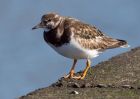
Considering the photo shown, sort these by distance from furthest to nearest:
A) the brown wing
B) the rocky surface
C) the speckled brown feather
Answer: the brown wing → the speckled brown feather → the rocky surface

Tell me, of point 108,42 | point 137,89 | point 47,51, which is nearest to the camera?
point 137,89

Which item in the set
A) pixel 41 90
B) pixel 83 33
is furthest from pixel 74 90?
pixel 83 33

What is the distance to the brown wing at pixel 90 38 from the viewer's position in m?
12.6

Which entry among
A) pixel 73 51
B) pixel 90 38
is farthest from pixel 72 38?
pixel 90 38

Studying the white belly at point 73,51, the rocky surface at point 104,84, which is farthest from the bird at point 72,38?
the rocky surface at point 104,84

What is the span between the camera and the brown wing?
1263cm

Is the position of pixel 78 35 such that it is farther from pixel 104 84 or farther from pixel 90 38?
pixel 104 84

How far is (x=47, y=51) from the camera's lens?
43.9 m

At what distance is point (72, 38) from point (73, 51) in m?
0.19

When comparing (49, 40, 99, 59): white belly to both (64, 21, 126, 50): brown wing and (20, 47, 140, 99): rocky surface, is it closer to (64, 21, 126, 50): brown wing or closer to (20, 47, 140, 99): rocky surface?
(64, 21, 126, 50): brown wing

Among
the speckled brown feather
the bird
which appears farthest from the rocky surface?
the speckled brown feather

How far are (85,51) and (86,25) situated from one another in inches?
19.6

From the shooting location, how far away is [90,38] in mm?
13000

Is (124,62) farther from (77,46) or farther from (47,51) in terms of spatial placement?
(47,51)
